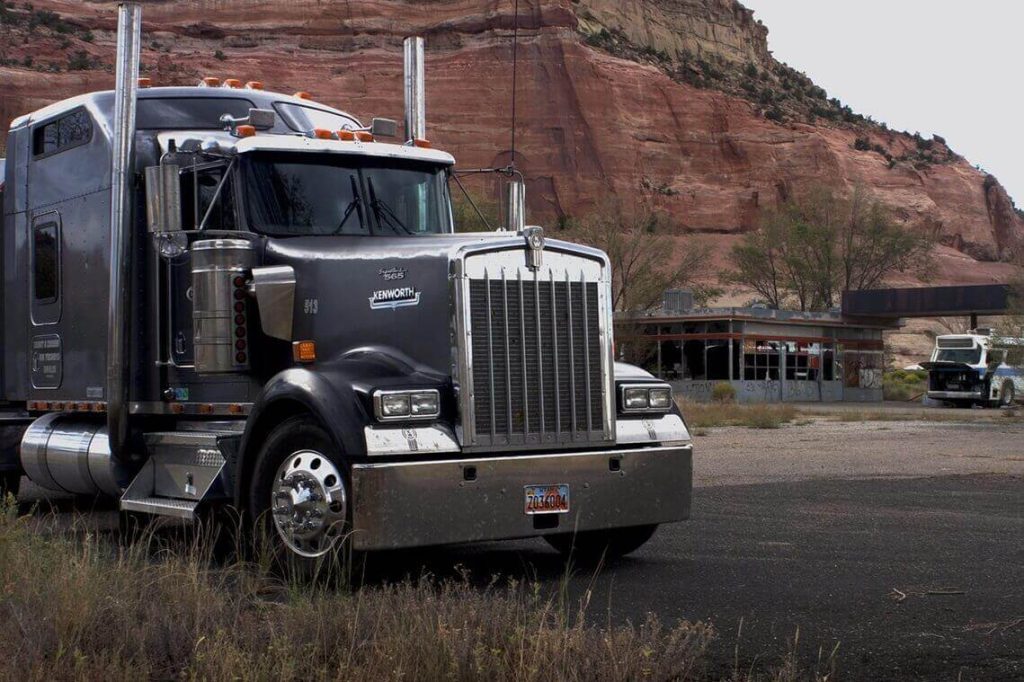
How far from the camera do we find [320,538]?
8.14 m

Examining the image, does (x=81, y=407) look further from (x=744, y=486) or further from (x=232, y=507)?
(x=744, y=486)

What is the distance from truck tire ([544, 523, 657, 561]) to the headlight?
2.01 meters

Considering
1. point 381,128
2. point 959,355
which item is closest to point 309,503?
point 381,128

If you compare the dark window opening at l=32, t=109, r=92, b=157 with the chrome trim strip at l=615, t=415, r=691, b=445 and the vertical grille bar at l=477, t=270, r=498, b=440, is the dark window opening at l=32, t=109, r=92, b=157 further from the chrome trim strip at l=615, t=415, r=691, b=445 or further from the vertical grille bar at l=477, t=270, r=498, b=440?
the chrome trim strip at l=615, t=415, r=691, b=445

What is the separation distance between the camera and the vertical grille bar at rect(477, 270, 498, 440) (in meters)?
8.42

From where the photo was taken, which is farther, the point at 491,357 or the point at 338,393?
the point at 491,357

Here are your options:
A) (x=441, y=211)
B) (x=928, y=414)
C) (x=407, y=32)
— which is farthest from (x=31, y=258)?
(x=407, y=32)

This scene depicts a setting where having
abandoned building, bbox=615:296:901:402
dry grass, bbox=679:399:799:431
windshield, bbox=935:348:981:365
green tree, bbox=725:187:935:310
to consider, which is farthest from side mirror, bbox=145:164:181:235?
green tree, bbox=725:187:935:310

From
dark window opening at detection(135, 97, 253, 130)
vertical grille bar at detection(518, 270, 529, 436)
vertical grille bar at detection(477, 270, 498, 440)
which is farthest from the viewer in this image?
dark window opening at detection(135, 97, 253, 130)

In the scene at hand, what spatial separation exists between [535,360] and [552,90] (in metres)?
103

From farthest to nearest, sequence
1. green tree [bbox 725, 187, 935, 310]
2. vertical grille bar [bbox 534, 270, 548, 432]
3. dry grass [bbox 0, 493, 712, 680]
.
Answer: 1. green tree [bbox 725, 187, 935, 310]
2. vertical grille bar [bbox 534, 270, 548, 432]
3. dry grass [bbox 0, 493, 712, 680]

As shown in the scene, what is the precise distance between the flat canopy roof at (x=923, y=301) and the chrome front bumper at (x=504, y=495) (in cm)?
4916

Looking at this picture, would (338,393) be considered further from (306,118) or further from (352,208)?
(306,118)

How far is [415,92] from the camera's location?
1180 centimetres
